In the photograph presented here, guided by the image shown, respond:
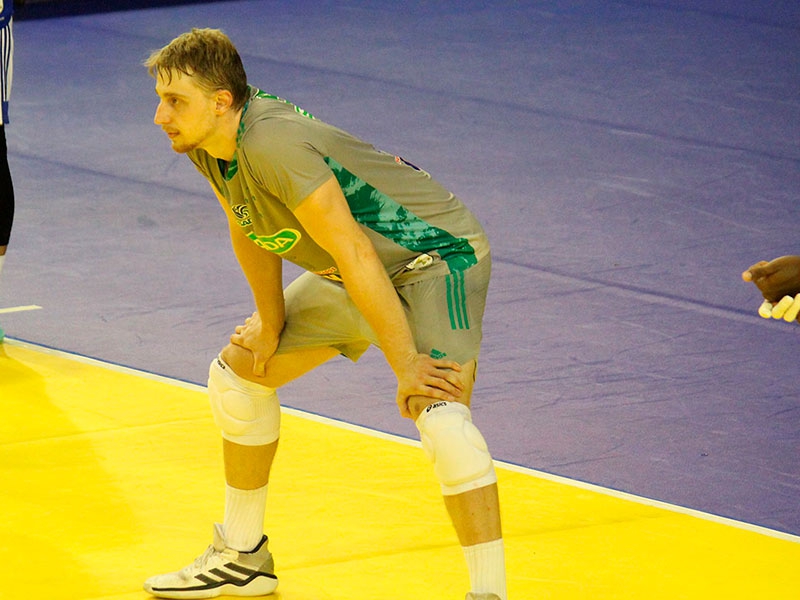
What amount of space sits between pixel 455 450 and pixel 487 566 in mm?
263

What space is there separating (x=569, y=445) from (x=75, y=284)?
7.44 feet

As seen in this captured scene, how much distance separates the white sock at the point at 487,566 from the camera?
118 inches

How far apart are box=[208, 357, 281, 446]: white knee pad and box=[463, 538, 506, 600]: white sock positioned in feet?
2.15

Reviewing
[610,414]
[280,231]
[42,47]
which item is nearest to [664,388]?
[610,414]

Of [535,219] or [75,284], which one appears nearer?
[75,284]

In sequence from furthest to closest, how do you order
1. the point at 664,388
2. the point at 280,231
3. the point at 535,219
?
1. the point at 535,219
2. the point at 664,388
3. the point at 280,231

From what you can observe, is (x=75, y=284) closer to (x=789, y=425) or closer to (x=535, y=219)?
(x=535, y=219)

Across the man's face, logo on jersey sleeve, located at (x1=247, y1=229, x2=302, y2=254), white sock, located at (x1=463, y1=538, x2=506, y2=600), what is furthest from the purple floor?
the man's face

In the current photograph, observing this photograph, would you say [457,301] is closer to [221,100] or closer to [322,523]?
[221,100]

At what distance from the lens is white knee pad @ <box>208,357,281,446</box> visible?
338 centimetres

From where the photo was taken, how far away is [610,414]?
4.55 meters

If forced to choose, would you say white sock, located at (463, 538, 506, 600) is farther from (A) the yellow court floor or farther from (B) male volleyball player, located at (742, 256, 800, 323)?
(B) male volleyball player, located at (742, 256, 800, 323)

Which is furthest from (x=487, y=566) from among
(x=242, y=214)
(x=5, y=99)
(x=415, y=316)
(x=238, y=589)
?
(x=5, y=99)

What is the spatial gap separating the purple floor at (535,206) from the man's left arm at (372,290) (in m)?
1.19
